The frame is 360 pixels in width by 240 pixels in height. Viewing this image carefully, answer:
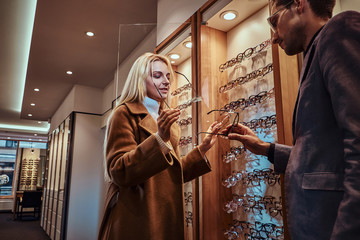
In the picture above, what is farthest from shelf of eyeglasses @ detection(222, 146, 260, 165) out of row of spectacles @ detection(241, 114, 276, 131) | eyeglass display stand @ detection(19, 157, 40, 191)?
eyeglass display stand @ detection(19, 157, 40, 191)

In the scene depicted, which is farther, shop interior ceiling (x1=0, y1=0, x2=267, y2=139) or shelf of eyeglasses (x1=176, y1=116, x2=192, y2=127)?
shop interior ceiling (x1=0, y1=0, x2=267, y2=139)

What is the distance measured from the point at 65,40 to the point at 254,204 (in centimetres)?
414

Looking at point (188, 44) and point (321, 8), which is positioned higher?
point (188, 44)

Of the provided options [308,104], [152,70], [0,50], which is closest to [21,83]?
[0,50]

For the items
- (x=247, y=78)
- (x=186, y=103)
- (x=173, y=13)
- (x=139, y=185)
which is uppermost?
(x=173, y=13)

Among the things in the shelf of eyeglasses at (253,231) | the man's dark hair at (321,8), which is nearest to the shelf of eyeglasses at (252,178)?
the shelf of eyeglasses at (253,231)

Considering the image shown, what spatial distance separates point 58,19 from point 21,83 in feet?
14.3

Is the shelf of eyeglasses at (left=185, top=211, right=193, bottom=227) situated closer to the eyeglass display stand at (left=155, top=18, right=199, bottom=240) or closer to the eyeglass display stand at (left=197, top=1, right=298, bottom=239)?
the eyeglass display stand at (left=155, top=18, right=199, bottom=240)

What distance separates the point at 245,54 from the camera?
2018 mm

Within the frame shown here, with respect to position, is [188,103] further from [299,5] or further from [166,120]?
[299,5]

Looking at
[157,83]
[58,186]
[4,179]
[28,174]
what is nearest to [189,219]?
[157,83]

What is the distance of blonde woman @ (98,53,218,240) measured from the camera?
1227mm

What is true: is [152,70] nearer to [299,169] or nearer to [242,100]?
[242,100]

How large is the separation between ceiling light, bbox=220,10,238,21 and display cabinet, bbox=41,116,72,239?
17.7 ft
